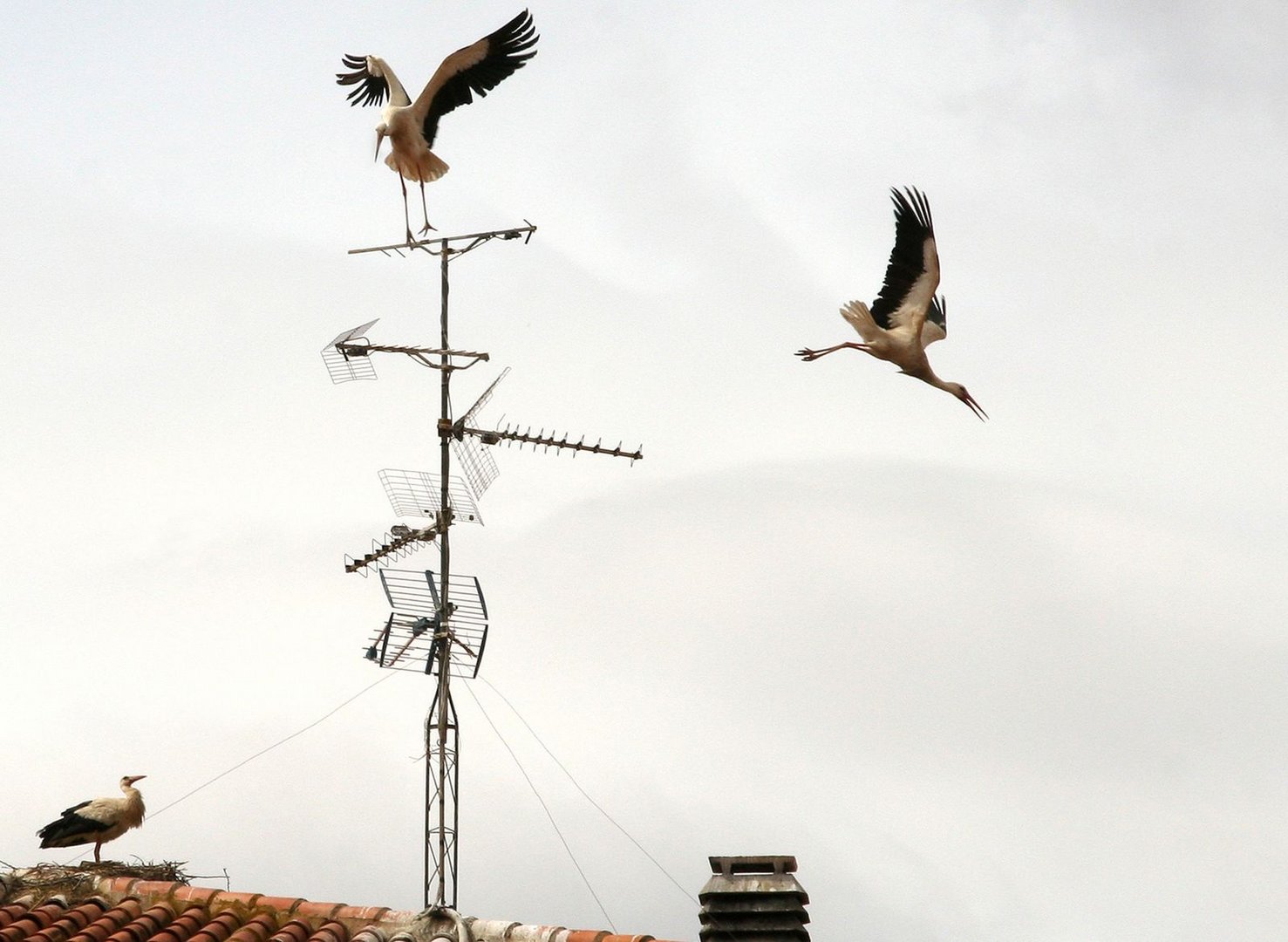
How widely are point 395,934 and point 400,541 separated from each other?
3353 mm

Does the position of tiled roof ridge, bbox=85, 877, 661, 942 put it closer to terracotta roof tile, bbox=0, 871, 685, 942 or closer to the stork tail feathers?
terracotta roof tile, bbox=0, 871, 685, 942

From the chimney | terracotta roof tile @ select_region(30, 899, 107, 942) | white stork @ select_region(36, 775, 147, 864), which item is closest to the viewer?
the chimney

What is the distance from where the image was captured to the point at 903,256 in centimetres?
1606

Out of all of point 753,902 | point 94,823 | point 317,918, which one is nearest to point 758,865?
point 753,902

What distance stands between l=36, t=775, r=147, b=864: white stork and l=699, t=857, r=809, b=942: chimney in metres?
4.80

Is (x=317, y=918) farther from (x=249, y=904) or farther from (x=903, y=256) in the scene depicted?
(x=903, y=256)

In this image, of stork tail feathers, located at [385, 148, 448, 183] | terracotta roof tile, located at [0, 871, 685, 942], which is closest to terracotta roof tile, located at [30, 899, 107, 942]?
terracotta roof tile, located at [0, 871, 685, 942]

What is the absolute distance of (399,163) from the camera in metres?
18.0

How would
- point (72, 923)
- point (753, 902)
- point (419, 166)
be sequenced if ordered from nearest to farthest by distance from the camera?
point (753, 902)
point (72, 923)
point (419, 166)

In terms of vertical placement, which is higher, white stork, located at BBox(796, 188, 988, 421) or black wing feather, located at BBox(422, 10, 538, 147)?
black wing feather, located at BBox(422, 10, 538, 147)

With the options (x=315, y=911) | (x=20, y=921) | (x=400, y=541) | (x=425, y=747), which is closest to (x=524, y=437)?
(x=400, y=541)

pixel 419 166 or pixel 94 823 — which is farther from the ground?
pixel 419 166

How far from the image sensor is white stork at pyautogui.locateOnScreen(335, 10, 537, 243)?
18.0 m

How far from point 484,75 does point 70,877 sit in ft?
22.0
